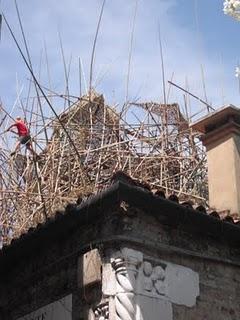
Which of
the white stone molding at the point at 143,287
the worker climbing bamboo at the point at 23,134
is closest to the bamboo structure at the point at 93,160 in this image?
the worker climbing bamboo at the point at 23,134

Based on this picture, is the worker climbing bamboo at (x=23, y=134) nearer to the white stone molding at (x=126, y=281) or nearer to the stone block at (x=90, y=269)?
the stone block at (x=90, y=269)

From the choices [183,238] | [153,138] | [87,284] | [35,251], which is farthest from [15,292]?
[153,138]

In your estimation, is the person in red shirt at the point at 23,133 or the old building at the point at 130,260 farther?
the person in red shirt at the point at 23,133

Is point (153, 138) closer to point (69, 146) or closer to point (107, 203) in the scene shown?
point (69, 146)

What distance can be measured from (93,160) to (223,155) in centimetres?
259

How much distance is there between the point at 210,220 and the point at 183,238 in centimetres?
37

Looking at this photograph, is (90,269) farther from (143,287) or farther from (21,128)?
(21,128)

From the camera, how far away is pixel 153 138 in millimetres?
12891

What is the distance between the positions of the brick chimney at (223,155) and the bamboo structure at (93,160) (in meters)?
1.13

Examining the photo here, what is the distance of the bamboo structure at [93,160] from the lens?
1145cm

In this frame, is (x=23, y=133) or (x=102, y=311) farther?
(x=23, y=133)

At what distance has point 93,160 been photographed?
12062 millimetres

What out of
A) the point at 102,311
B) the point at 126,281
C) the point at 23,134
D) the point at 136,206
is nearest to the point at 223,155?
the point at 136,206

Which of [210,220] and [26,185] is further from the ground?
[26,185]
